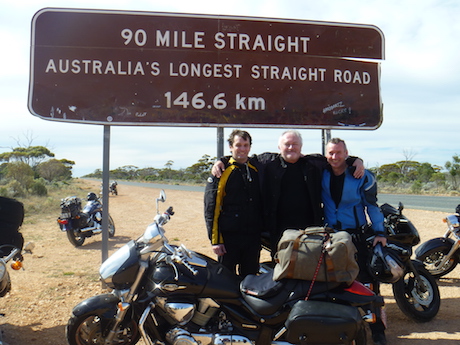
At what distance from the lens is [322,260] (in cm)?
271

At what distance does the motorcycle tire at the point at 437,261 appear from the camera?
17.6 ft

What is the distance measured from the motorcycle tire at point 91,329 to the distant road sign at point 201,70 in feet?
8.09

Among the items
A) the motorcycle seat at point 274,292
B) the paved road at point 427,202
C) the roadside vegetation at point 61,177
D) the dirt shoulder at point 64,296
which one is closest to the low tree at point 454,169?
the roadside vegetation at point 61,177

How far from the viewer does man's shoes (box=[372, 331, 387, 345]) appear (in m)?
3.60

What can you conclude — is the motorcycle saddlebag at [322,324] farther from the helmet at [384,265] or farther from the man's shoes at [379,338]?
the man's shoes at [379,338]

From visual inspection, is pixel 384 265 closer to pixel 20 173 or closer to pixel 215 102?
pixel 215 102

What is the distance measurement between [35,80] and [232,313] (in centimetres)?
359

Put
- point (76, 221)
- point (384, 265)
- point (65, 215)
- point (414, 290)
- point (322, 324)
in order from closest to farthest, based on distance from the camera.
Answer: point (322, 324) → point (384, 265) → point (414, 290) → point (65, 215) → point (76, 221)

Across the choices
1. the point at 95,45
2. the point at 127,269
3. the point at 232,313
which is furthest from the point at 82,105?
the point at 232,313

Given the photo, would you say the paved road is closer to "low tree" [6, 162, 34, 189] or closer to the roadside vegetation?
the roadside vegetation

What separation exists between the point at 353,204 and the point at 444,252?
2.60 metres

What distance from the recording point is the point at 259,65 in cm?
504

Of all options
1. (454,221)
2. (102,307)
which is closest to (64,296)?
(102,307)

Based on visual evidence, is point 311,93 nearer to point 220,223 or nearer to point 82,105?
point 220,223
